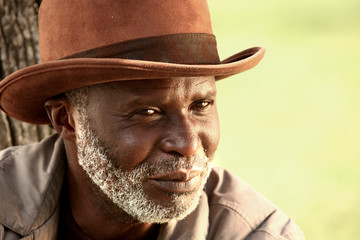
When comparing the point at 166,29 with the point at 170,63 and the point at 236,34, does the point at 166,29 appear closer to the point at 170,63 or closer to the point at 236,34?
the point at 170,63

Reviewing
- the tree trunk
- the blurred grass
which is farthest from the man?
the blurred grass

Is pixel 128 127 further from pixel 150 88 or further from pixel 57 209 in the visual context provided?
pixel 57 209

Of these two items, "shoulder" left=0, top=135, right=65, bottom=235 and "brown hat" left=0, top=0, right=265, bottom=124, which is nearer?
"brown hat" left=0, top=0, right=265, bottom=124

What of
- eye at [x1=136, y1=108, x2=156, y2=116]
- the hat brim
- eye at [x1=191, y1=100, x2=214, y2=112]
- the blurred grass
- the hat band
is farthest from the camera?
the blurred grass

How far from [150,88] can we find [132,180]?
0.50m

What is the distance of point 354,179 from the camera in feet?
29.5

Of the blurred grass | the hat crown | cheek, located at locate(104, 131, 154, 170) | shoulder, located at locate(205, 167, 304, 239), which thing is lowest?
the blurred grass

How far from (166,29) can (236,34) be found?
15.8 metres

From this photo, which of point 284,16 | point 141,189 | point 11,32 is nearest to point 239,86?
point 284,16

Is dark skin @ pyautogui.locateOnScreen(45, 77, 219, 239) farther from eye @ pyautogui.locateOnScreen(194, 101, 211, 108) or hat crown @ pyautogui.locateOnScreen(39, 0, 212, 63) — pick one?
hat crown @ pyautogui.locateOnScreen(39, 0, 212, 63)

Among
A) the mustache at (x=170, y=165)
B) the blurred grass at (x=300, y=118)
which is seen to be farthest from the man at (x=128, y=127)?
the blurred grass at (x=300, y=118)

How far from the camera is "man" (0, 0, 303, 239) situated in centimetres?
310

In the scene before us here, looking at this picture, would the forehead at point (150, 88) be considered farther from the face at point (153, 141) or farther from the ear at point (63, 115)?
the ear at point (63, 115)

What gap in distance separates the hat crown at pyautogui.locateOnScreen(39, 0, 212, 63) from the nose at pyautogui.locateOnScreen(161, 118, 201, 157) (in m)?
0.48
